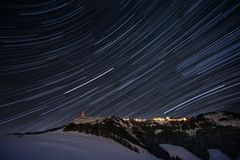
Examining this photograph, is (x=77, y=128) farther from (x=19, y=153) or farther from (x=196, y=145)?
(x=196, y=145)

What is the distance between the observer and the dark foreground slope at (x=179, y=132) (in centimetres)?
Result: 5926

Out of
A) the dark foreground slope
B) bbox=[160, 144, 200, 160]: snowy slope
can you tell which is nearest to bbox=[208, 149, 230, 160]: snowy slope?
the dark foreground slope

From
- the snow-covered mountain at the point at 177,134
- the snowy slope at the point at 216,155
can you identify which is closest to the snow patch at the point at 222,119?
the snow-covered mountain at the point at 177,134

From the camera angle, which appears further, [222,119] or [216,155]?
[222,119]

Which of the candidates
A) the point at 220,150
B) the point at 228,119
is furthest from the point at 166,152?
the point at 228,119

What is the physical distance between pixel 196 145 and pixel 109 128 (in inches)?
1183

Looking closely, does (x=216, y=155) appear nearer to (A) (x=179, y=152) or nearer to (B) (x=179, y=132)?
(A) (x=179, y=152)

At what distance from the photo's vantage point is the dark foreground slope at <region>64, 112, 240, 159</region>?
59.3 meters

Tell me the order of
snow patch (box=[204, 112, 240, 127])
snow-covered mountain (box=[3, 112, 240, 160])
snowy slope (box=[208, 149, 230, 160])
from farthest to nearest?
snow patch (box=[204, 112, 240, 127])
snowy slope (box=[208, 149, 230, 160])
snow-covered mountain (box=[3, 112, 240, 160])

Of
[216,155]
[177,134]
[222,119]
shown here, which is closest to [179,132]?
[177,134]

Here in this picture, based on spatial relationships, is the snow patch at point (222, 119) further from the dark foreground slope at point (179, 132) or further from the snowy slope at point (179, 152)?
the snowy slope at point (179, 152)

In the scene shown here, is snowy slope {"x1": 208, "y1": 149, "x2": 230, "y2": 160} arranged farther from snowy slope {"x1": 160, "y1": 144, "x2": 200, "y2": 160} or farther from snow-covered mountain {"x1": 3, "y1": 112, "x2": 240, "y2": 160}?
snowy slope {"x1": 160, "y1": 144, "x2": 200, "y2": 160}

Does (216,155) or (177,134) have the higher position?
(177,134)

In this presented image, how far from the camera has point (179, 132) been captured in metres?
79.4
